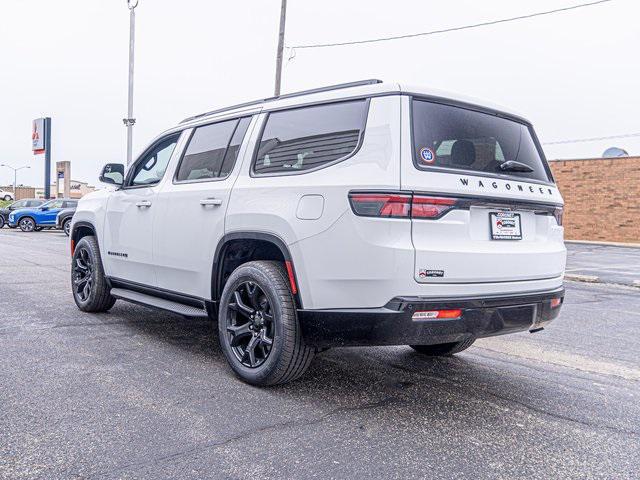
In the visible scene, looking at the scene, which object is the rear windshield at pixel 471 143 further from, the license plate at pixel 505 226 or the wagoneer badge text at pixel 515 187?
the license plate at pixel 505 226

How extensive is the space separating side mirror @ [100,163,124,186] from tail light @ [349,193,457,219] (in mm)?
3392

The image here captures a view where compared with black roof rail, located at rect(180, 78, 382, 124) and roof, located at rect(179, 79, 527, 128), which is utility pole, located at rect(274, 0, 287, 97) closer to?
black roof rail, located at rect(180, 78, 382, 124)

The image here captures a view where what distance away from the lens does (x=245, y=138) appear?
4.32 meters

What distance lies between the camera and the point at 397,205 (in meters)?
3.21

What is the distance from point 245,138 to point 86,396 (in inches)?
81.8

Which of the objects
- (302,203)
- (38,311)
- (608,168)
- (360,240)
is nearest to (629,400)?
(360,240)

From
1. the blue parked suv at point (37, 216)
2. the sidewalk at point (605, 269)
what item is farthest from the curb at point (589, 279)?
the blue parked suv at point (37, 216)

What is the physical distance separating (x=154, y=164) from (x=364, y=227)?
2.89 metres

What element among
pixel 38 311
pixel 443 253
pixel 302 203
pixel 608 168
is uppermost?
pixel 608 168

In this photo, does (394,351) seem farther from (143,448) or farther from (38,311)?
(38,311)

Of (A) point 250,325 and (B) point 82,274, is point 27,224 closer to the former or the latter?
(B) point 82,274

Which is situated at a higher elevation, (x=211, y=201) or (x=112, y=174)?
(x=112, y=174)

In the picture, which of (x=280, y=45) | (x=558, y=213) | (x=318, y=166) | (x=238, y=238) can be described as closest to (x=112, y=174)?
(x=238, y=238)

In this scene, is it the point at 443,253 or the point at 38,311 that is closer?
the point at 443,253
